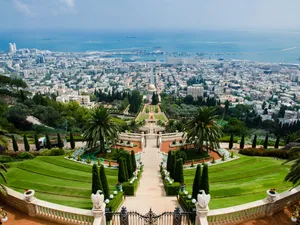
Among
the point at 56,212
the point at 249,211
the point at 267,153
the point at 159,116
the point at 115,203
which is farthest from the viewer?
the point at 159,116

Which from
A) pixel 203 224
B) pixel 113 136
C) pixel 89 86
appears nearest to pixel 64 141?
pixel 113 136

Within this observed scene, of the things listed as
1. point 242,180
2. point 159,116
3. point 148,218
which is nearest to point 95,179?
point 148,218

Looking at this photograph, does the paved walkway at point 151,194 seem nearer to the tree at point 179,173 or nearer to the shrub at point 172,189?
the shrub at point 172,189

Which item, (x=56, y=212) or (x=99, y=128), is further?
(x=99, y=128)

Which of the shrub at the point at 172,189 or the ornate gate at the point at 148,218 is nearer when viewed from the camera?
the ornate gate at the point at 148,218

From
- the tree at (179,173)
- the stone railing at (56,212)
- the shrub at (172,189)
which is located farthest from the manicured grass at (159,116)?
the stone railing at (56,212)

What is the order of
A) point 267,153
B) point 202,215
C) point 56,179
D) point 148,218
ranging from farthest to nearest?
point 267,153
point 56,179
point 148,218
point 202,215

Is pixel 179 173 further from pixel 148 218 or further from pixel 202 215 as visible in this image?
pixel 202 215
